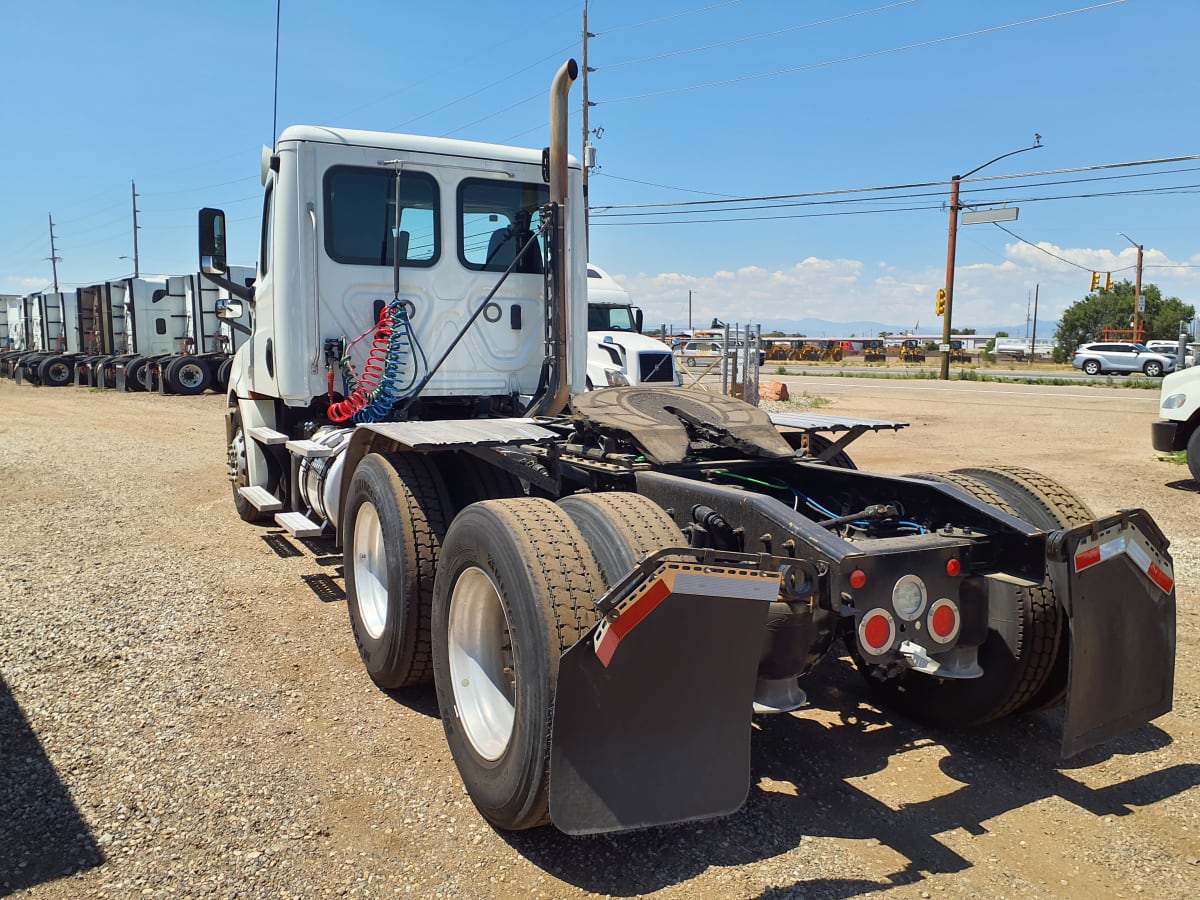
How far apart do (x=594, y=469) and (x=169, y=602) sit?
3215mm

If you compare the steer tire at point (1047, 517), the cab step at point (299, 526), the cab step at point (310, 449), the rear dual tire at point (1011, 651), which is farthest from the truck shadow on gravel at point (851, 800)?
the cab step at point (310, 449)

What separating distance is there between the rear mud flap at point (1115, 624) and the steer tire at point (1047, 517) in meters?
0.21

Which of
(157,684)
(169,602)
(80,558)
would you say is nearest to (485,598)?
(157,684)

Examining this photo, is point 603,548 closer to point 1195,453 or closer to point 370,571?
point 370,571

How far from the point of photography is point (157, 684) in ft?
14.4

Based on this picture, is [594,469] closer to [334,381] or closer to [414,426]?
[414,426]

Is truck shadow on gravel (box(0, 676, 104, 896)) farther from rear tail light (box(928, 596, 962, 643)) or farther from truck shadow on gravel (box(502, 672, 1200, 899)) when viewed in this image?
rear tail light (box(928, 596, 962, 643))

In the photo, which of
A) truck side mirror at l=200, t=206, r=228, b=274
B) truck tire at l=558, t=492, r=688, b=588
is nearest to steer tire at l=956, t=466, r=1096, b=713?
truck tire at l=558, t=492, r=688, b=588

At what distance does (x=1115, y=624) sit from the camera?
3.05 m

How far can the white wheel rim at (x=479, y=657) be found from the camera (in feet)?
11.2

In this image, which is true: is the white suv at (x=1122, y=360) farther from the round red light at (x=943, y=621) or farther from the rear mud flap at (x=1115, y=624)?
the round red light at (x=943, y=621)

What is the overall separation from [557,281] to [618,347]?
422 inches

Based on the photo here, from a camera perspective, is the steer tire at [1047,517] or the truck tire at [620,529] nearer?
the truck tire at [620,529]

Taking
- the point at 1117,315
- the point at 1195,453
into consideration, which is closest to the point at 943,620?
the point at 1195,453
